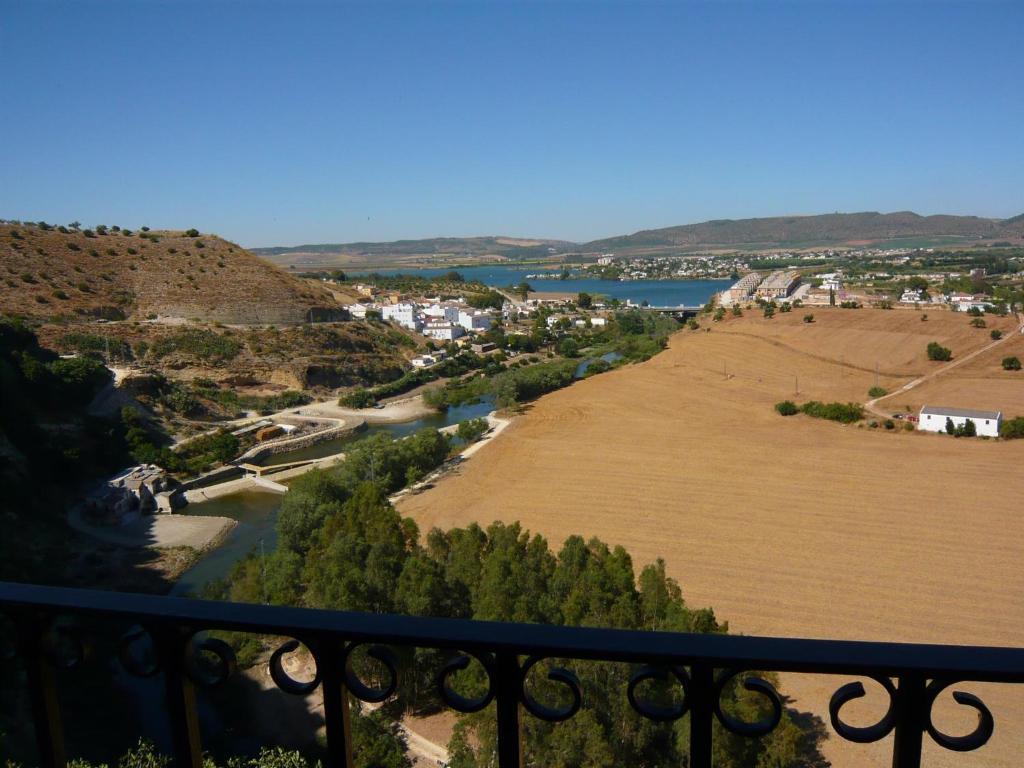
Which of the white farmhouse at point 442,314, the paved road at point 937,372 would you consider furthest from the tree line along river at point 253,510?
the paved road at point 937,372

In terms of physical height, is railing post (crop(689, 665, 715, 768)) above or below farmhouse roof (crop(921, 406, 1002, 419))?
above

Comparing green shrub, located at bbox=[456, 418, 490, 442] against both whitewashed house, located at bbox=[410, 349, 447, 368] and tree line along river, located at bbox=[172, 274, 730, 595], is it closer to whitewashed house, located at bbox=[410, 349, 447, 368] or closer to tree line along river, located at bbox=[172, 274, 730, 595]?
tree line along river, located at bbox=[172, 274, 730, 595]

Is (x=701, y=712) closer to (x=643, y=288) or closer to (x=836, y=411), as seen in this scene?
(x=836, y=411)

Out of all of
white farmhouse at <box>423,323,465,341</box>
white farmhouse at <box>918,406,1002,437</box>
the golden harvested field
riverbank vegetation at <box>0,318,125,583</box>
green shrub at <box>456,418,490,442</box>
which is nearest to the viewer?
the golden harvested field

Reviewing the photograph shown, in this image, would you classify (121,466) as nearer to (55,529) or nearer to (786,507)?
(55,529)

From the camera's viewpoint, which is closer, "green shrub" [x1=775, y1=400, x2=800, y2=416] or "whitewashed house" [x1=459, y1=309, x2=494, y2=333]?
"green shrub" [x1=775, y1=400, x2=800, y2=416]

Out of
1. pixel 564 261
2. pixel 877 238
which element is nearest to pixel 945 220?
pixel 877 238

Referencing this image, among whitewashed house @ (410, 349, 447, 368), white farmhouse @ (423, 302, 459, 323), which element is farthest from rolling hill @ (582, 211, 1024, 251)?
whitewashed house @ (410, 349, 447, 368)
